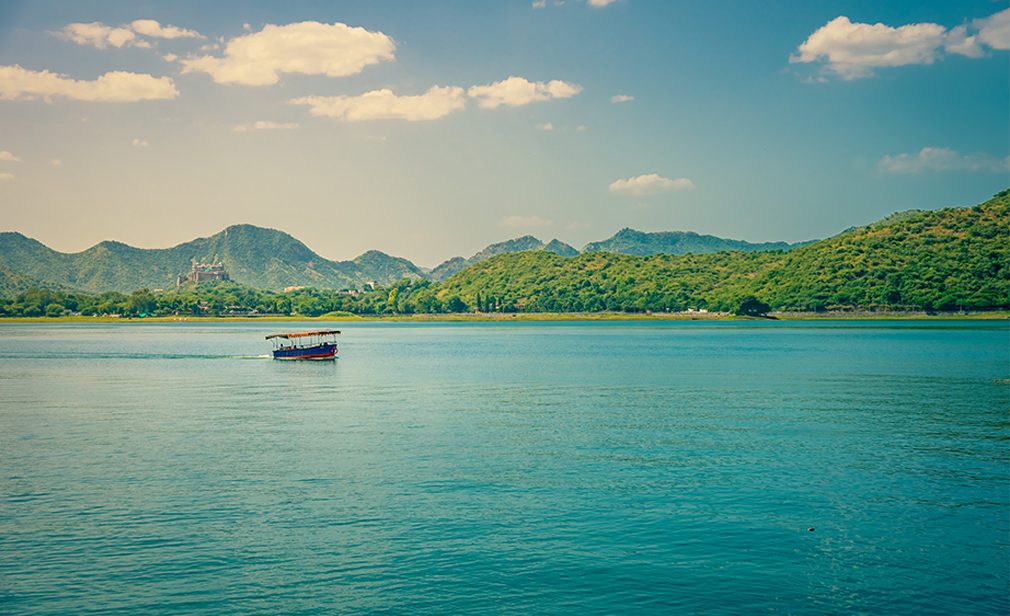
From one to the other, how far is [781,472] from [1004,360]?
70229 mm

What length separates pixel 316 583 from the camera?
19.7m

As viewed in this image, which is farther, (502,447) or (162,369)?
(162,369)

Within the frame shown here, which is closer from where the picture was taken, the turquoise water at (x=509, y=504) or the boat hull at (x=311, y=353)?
Answer: the turquoise water at (x=509, y=504)

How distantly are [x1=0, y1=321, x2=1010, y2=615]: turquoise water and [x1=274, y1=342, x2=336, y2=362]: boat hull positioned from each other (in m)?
44.6

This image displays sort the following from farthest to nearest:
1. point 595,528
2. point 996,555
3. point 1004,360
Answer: point 1004,360 < point 595,528 < point 996,555

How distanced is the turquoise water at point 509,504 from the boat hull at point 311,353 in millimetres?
44580

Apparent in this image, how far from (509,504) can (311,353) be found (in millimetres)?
80080

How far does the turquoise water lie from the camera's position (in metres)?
19.3

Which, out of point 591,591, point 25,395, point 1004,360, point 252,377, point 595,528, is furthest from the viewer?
point 1004,360

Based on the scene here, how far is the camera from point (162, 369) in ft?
286

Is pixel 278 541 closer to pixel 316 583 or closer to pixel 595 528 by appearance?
pixel 316 583

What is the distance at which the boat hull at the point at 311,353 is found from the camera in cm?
10256

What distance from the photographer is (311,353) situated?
102812mm

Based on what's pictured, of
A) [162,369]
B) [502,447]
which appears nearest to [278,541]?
[502,447]
